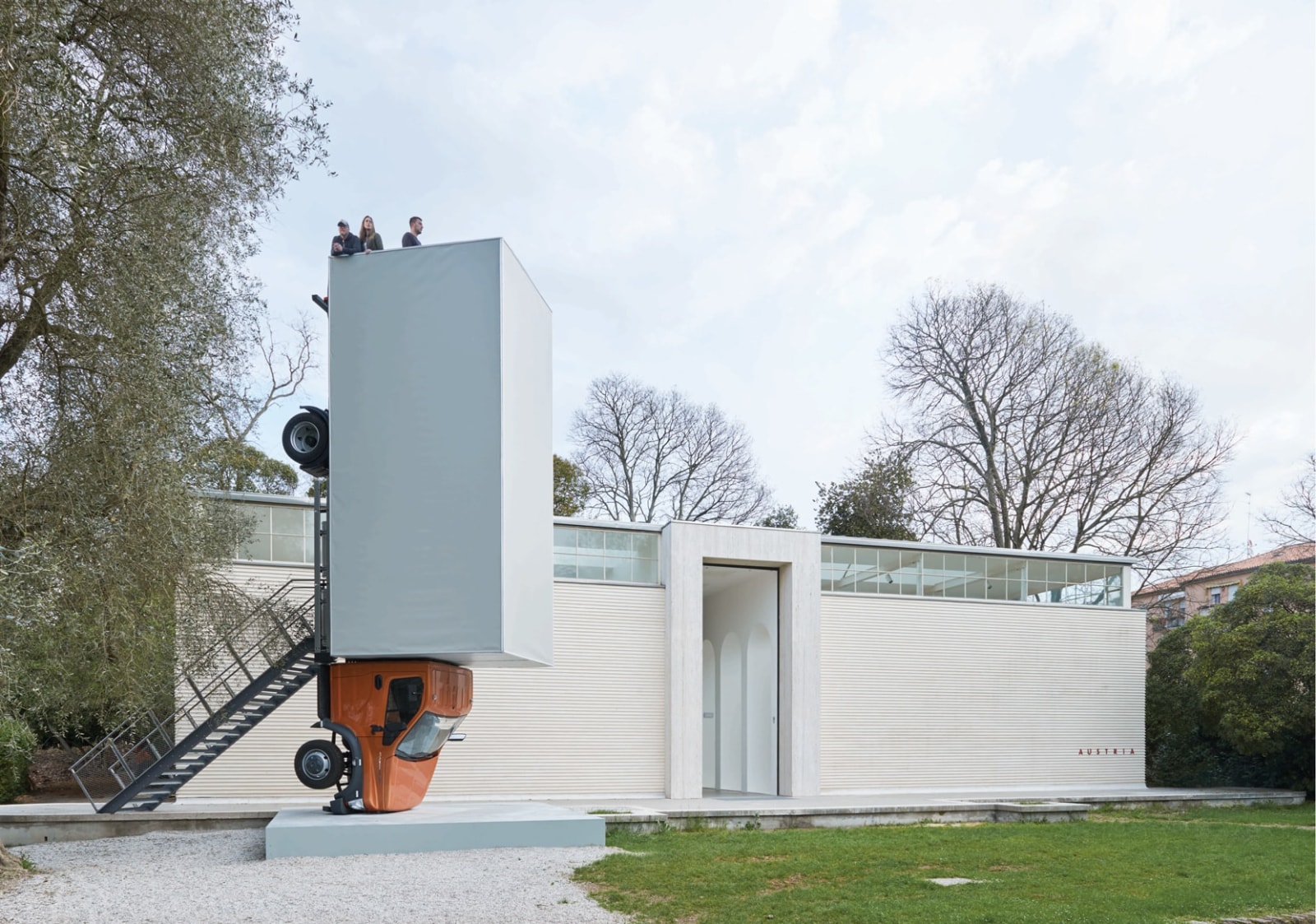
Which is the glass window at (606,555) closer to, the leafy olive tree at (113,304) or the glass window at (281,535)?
the glass window at (281,535)

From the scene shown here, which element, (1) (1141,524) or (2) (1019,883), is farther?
(1) (1141,524)

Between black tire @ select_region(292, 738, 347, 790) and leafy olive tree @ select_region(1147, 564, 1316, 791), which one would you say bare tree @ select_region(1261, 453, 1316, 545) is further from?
black tire @ select_region(292, 738, 347, 790)

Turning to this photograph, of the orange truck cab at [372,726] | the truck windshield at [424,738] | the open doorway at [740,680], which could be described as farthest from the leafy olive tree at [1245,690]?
the orange truck cab at [372,726]

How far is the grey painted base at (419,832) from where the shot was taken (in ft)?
42.4

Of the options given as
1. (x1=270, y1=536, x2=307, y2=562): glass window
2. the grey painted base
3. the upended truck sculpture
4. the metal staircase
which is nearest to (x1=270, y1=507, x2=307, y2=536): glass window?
(x1=270, y1=536, x2=307, y2=562): glass window

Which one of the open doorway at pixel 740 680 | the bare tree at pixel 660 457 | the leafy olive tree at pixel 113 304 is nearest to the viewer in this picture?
the leafy olive tree at pixel 113 304

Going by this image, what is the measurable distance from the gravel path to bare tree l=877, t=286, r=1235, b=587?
2392 cm

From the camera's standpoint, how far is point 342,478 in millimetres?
13664

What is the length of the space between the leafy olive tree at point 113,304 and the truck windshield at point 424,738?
360 cm

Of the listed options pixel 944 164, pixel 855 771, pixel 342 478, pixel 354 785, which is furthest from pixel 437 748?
pixel 944 164

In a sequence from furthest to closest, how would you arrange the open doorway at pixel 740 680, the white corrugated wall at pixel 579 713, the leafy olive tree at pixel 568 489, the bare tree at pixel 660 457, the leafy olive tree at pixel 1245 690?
the bare tree at pixel 660 457 → the leafy olive tree at pixel 568 489 → the leafy olive tree at pixel 1245 690 → the open doorway at pixel 740 680 → the white corrugated wall at pixel 579 713

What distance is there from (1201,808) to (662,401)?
25134mm

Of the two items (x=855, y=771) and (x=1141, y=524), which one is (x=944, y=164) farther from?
(x=1141, y=524)

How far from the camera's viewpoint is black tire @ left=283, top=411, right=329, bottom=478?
1422cm
